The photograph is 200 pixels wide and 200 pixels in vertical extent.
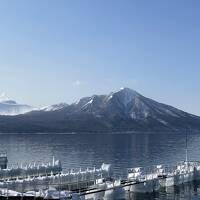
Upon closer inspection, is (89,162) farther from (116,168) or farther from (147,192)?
(147,192)

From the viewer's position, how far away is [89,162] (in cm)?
14850

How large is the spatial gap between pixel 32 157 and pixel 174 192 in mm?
97284

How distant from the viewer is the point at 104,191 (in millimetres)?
65938

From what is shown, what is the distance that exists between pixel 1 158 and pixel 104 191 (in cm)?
3542

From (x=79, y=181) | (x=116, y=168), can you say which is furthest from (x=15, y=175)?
(x=116, y=168)

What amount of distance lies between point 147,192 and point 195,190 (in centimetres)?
1146

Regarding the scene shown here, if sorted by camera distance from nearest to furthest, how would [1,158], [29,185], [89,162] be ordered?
[29,185] → [1,158] → [89,162]

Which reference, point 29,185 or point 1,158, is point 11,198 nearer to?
point 29,185

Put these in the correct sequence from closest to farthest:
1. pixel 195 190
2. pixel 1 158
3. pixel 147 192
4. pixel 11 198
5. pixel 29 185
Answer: pixel 11 198, pixel 29 185, pixel 147 192, pixel 195 190, pixel 1 158

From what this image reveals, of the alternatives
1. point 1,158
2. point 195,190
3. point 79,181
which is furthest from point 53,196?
point 1,158

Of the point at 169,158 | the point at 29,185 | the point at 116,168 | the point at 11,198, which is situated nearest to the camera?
the point at 11,198

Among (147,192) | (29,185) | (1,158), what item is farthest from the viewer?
(1,158)

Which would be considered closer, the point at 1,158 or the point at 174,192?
the point at 174,192

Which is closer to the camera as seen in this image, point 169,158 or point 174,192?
point 174,192
